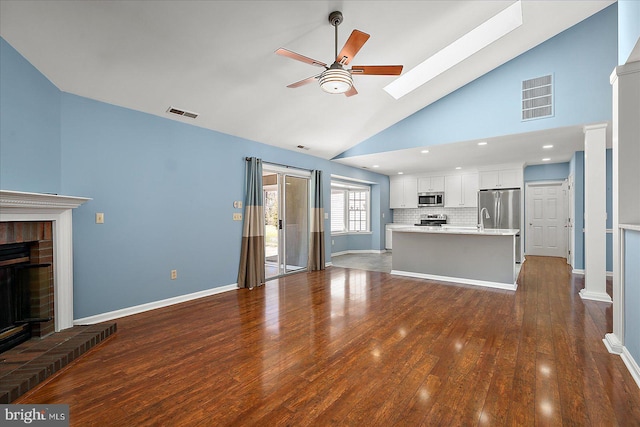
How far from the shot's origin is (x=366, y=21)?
130 inches

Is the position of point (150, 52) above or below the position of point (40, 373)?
above

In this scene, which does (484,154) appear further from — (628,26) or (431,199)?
(628,26)

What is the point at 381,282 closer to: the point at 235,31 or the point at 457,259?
the point at 457,259

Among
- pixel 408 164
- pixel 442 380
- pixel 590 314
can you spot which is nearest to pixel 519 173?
pixel 408 164

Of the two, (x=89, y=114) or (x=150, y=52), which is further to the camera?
(x=89, y=114)

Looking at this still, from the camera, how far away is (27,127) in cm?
278

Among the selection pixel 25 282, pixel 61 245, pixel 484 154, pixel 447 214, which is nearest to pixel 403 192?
pixel 447 214

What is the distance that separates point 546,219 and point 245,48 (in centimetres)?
859

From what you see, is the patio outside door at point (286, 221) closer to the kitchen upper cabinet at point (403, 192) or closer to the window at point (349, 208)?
the window at point (349, 208)

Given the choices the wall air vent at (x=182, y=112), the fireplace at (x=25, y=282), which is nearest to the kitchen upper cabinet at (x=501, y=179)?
the wall air vent at (x=182, y=112)

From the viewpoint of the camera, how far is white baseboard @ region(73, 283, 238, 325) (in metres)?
3.37

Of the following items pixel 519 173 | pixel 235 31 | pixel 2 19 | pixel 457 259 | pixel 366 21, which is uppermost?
pixel 366 21

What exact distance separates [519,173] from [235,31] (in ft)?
24.2

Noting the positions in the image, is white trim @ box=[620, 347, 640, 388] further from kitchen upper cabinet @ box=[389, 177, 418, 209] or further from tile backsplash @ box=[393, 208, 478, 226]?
kitchen upper cabinet @ box=[389, 177, 418, 209]
